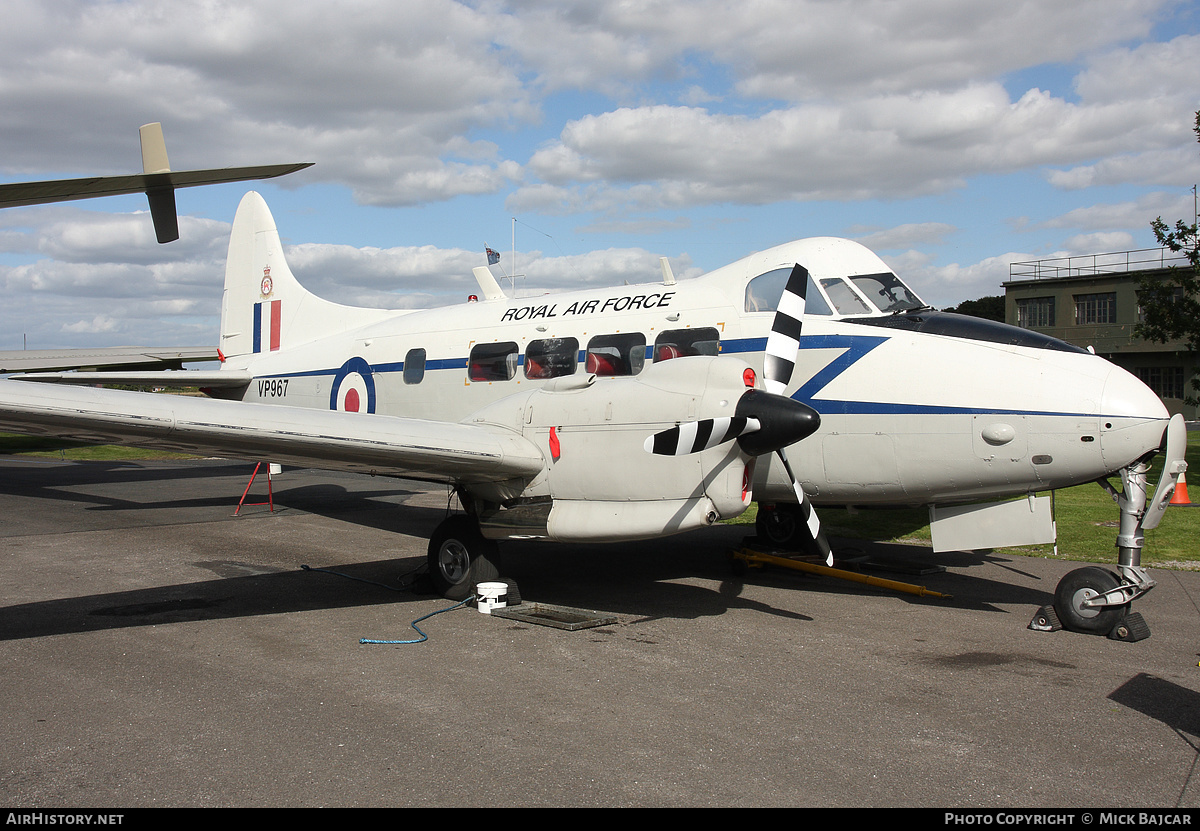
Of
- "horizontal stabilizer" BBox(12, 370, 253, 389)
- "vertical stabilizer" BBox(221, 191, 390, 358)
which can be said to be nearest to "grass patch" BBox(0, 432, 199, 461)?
"vertical stabilizer" BBox(221, 191, 390, 358)

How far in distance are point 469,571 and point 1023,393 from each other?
5507 millimetres

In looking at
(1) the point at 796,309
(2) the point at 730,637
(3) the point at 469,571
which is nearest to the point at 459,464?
(3) the point at 469,571

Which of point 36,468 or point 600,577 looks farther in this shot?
point 36,468

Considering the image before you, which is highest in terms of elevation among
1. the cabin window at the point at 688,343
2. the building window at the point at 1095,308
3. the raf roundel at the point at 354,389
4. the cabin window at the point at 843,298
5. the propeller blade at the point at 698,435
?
the building window at the point at 1095,308

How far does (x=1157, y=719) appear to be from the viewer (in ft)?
17.2

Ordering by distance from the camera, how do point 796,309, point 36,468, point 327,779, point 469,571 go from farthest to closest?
point 36,468 < point 469,571 < point 796,309 < point 327,779

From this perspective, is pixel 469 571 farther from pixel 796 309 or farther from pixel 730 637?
pixel 796 309

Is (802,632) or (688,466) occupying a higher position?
(688,466)

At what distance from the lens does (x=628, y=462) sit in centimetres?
722

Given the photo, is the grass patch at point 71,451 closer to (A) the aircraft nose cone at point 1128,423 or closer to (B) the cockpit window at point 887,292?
(B) the cockpit window at point 887,292

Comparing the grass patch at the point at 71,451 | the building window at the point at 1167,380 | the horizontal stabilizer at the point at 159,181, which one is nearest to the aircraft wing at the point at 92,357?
the grass patch at the point at 71,451

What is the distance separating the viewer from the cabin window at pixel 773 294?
8328 millimetres

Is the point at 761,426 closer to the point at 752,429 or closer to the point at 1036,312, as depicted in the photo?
the point at 752,429

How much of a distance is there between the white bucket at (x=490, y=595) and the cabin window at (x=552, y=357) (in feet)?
9.00
